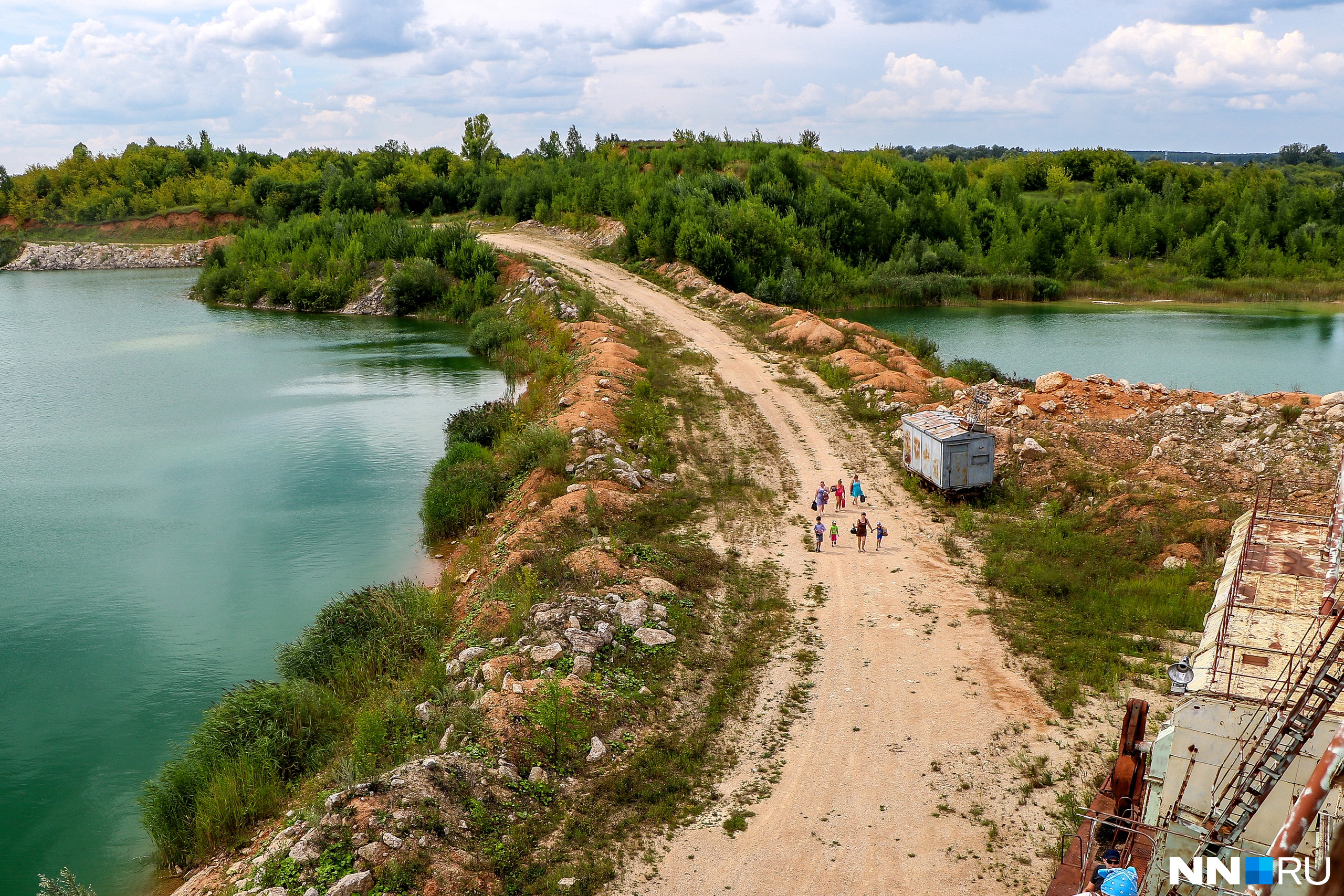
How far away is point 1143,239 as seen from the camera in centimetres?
8381

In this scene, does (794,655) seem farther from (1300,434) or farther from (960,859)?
(1300,434)

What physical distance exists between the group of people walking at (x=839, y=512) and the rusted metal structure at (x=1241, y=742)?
33.3 ft

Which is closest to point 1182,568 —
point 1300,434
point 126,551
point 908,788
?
point 1300,434

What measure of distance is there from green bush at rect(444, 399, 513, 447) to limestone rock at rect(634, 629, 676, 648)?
18.5 meters

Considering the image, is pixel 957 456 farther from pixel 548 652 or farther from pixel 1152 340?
pixel 1152 340

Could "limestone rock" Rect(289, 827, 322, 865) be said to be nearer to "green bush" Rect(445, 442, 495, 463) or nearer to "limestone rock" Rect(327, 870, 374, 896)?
"limestone rock" Rect(327, 870, 374, 896)

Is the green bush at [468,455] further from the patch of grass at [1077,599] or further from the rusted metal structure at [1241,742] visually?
the rusted metal structure at [1241,742]

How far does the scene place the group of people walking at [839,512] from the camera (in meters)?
23.2

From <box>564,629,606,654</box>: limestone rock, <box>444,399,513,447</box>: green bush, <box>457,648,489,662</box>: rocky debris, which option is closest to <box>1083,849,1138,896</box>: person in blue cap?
<box>564,629,606,654</box>: limestone rock

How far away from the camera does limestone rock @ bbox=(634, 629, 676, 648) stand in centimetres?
1806

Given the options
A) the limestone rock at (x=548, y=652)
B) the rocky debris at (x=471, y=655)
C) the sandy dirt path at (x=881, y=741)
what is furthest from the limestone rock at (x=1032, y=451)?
the rocky debris at (x=471, y=655)

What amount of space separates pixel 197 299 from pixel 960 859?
82.0m

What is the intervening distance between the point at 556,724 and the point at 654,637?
371 centimetres
